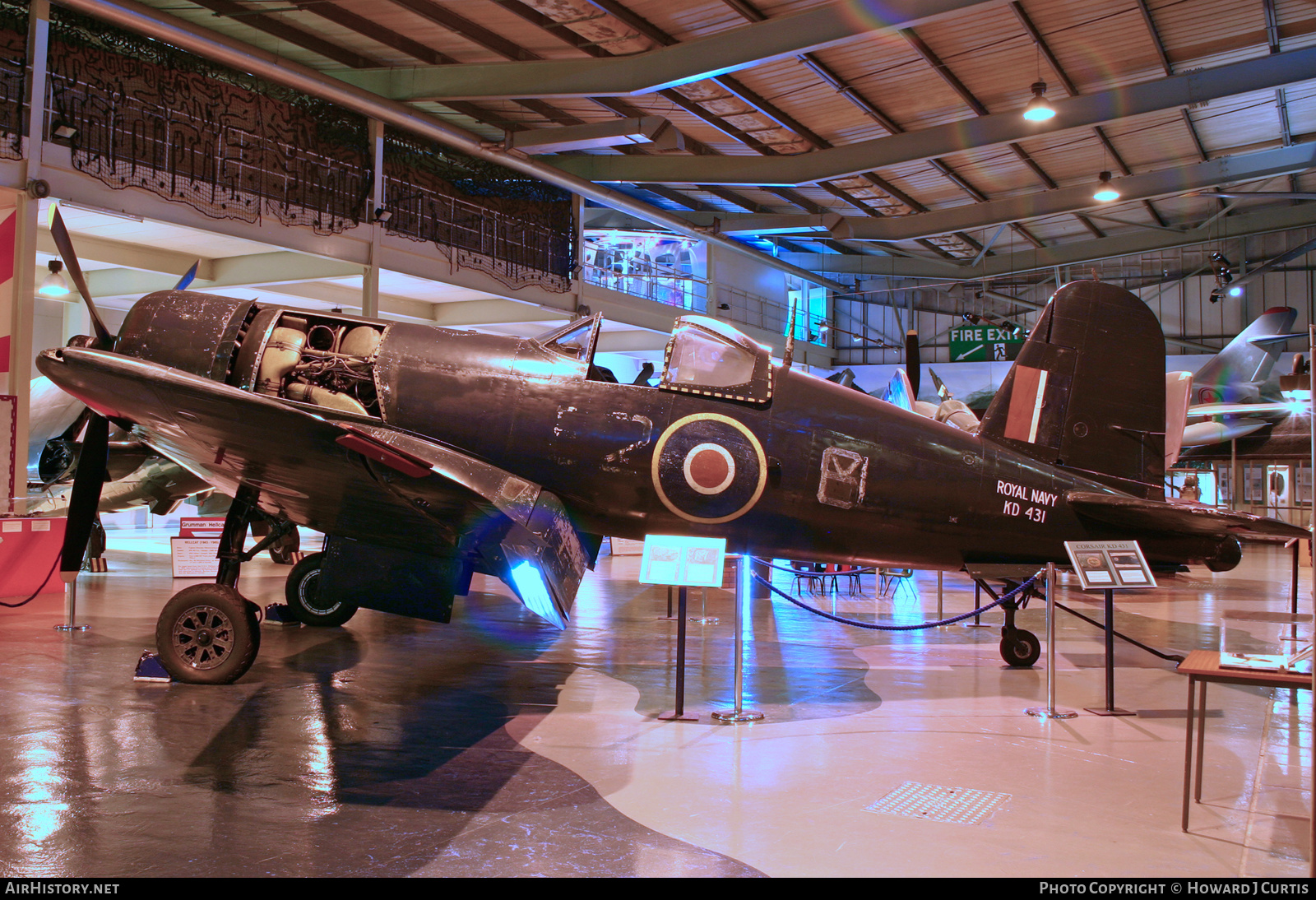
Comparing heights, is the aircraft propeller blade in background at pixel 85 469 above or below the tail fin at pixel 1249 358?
below

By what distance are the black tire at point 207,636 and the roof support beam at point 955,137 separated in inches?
573

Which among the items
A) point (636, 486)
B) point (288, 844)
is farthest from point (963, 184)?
point (288, 844)

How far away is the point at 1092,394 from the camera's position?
7.65m

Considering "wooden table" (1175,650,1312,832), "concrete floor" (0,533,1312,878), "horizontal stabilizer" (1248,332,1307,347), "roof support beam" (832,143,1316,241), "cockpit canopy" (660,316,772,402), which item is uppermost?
"roof support beam" (832,143,1316,241)

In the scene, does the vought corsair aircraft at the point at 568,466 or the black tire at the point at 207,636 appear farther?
the black tire at the point at 207,636

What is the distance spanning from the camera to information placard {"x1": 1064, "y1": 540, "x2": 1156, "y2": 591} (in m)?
5.98


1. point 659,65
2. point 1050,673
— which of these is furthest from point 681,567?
point 659,65

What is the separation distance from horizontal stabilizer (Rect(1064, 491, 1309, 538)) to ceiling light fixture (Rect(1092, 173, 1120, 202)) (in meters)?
14.5

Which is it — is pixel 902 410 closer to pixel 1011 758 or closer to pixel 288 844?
pixel 1011 758

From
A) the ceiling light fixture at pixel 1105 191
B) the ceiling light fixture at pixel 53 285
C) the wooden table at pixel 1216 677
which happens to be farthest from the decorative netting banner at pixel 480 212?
the wooden table at pixel 1216 677

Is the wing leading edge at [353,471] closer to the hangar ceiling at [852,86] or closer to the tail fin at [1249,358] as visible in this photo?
the hangar ceiling at [852,86]

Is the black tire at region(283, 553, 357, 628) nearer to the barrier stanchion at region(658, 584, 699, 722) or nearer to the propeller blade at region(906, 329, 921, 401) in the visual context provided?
the barrier stanchion at region(658, 584, 699, 722)

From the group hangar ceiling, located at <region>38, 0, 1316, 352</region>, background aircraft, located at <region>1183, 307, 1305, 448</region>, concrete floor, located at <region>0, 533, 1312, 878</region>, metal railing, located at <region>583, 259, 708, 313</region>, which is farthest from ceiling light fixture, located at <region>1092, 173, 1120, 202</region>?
concrete floor, located at <region>0, 533, 1312, 878</region>

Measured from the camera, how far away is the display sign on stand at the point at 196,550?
12.3m
